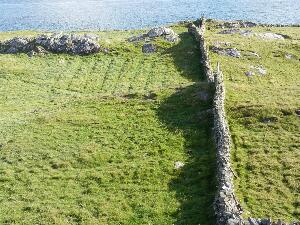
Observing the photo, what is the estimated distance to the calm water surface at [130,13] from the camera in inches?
4791

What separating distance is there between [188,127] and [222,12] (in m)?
95.0

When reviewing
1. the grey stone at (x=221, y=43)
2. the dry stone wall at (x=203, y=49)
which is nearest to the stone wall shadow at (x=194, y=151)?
the dry stone wall at (x=203, y=49)

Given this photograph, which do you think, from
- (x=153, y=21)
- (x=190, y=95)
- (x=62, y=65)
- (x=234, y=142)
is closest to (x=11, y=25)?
(x=153, y=21)

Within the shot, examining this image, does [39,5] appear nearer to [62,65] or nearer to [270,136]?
[62,65]

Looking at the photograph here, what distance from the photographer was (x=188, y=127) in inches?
1853

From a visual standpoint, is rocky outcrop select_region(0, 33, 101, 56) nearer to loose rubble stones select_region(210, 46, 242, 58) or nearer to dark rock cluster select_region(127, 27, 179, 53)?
dark rock cluster select_region(127, 27, 179, 53)

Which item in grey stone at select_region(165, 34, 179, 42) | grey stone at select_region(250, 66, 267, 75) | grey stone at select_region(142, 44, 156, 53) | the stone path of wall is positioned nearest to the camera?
the stone path of wall

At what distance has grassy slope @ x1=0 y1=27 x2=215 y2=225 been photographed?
112 ft

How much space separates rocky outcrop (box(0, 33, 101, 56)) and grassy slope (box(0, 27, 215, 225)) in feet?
24.2

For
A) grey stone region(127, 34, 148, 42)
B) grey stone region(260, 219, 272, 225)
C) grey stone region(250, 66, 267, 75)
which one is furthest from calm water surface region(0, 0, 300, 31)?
grey stone region(260, 219, 272, 225)

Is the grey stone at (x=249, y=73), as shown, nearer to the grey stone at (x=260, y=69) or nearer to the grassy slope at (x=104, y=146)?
the grey stone at (x=260, y=69)

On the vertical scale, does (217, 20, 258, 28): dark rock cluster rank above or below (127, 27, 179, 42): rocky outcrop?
below

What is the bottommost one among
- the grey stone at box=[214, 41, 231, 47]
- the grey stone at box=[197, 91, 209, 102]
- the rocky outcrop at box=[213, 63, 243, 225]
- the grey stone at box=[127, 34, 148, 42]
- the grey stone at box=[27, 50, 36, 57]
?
the grey stone at box=[27, 50, 36, 57]

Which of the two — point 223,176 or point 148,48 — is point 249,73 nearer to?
point 148,48
